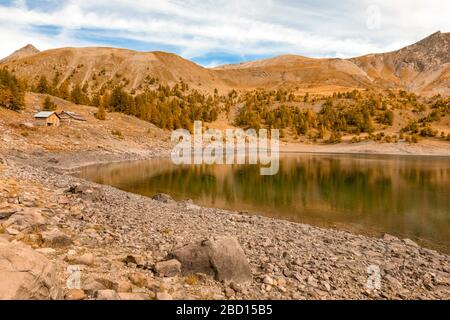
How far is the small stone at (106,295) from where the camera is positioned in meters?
7.75

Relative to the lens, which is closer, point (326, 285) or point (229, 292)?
point (229, 292)

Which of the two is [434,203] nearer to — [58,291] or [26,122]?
[58,291]

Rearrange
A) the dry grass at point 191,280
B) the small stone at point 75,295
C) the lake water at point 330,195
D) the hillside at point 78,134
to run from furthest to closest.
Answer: the hillside at point 78,134 < the lake water at point 330,195 < the dry grass at point 191,280 < the small stone at point 75,295

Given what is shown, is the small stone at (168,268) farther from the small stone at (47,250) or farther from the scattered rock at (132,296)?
the small stone at (47,250)

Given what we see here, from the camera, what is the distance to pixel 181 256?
10719mm

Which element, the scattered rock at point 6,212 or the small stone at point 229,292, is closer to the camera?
the small stone at point 229,292

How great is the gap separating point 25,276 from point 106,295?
1.80 metres

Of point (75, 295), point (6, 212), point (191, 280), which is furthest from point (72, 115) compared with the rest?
point (75, 295)

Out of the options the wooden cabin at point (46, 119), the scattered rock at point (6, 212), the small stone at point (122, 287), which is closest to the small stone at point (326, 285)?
the small stone at point (122, 287)

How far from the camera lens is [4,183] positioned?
1978 cm

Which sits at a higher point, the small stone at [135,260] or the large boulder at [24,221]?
the large boulder at [24,221]

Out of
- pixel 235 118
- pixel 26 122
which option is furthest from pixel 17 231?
pixel 235 118

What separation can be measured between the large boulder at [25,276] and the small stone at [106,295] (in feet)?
2.89

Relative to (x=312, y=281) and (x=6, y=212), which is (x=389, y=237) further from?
(x=6, y=212)
